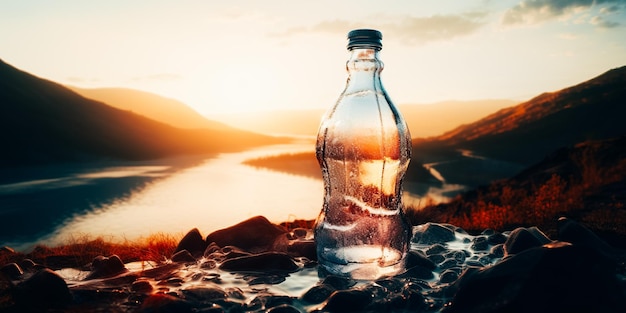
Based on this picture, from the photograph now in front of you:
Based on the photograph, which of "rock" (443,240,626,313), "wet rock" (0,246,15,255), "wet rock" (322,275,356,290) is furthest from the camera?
"wet rock" (0,246,15,255)

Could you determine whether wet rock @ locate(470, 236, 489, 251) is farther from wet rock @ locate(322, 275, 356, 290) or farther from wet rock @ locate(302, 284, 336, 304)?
wet rock @ locate(302, 284, 336, 304)

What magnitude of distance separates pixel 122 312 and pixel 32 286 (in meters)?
0.63

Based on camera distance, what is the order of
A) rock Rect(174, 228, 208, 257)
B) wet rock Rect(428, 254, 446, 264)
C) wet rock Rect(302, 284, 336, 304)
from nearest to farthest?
wet rock Rect(302, 284, 336, 304)
wet rock Rect(428, 254, 446, 264)
rock Rect(174, 228, 208, 257)

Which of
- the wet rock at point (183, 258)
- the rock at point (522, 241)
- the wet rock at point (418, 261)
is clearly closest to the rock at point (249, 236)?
the wet rock at point (183, 258)

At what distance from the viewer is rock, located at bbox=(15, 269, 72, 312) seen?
9.23 feet

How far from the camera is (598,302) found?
8.23 ft

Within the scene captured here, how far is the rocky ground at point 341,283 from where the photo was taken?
2549 mm

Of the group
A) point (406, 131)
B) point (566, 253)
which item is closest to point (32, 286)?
point (406, 131)

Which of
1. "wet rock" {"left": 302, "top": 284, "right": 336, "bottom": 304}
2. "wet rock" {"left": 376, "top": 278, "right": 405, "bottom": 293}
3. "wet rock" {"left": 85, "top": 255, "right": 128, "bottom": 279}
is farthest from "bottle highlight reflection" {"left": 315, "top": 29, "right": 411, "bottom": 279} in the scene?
"wet rock" {"left": 85, "top": 255, "right": 128, "bottom": 279}

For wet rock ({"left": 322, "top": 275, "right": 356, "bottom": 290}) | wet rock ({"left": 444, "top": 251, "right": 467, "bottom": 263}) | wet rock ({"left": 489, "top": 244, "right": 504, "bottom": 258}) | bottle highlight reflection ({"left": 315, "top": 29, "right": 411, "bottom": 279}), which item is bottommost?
wet rock ({"left": 489, "top": 244, "right": 504, "bottom": 258})

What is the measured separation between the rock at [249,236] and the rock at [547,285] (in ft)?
7.86

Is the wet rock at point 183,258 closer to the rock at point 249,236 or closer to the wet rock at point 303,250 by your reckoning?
the rock at point 249,236

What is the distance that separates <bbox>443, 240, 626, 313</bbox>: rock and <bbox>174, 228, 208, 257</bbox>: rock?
269cm

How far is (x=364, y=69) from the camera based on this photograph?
3.35 meters
